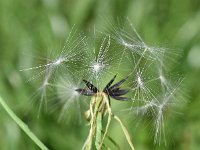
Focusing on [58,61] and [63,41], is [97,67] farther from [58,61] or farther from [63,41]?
[63,41]

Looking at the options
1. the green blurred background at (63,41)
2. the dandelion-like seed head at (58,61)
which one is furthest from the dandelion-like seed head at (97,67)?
the green blurred background at (63,41)

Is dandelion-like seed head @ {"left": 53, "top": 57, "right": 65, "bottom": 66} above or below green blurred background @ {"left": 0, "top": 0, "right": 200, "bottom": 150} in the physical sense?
below

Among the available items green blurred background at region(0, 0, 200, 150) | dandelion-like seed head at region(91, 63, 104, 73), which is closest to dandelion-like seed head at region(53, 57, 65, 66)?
dandelion-like seed head at region(91, 63, 104, 73)

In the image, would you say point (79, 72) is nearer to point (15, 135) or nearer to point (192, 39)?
point (15, 135)

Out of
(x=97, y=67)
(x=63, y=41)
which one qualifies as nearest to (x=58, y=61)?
(x=97, y=67)

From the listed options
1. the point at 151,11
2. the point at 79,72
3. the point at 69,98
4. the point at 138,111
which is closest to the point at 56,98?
the point at 69,98

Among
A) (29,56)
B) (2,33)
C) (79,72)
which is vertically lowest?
(79,72)

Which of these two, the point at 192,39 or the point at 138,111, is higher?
the point at 192,39

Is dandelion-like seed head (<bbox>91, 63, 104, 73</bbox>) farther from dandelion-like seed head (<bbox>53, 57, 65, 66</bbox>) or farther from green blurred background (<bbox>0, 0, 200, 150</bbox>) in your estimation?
green blurred background (<bbox>0, 0, 200, 150</bbox>)
